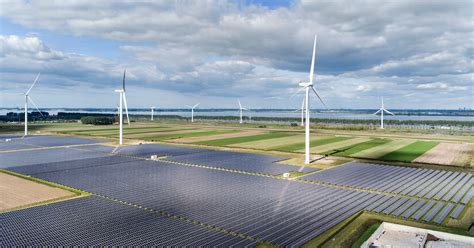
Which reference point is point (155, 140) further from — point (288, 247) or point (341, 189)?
point (288, 247)

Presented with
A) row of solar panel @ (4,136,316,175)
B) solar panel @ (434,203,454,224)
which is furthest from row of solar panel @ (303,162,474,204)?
row of solar panel @ (4,136,316,175)

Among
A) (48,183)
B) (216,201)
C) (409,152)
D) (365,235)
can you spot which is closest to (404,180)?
(365,235)

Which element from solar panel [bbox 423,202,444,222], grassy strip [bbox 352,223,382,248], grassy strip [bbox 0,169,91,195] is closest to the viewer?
grassy strip [bbox 352,223,382,248]

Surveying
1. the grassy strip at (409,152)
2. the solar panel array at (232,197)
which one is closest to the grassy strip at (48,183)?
the solar panel array at (232,197)

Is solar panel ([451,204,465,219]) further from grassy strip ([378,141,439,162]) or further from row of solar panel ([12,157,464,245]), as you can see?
grassy strip ([378,141,439,162])

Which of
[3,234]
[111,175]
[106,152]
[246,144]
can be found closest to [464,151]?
[246,144]

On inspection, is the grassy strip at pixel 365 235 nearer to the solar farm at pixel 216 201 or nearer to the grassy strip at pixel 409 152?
the solar farm at pixel 216 201

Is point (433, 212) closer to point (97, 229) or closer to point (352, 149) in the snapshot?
point (97, 229)
